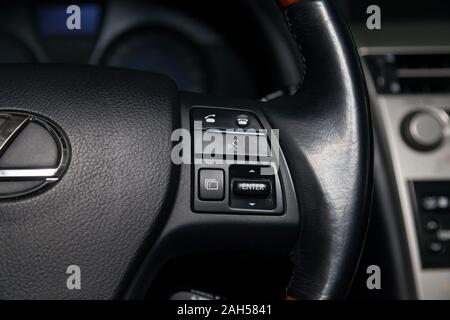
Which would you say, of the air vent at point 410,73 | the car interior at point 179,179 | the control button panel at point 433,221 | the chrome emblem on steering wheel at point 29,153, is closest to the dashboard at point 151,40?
the air vent at point 410,73

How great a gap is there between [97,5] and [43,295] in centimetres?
110

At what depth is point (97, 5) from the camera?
1.62m

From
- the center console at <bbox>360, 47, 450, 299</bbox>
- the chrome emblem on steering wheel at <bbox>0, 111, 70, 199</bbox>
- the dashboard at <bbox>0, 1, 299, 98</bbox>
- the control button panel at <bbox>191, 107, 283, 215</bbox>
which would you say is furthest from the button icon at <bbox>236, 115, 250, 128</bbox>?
the dashboard at <bbox>0, 1, 299, 98</bbox>

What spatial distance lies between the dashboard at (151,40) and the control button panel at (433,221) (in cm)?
51

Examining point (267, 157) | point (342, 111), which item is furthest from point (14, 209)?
point (342, 111)

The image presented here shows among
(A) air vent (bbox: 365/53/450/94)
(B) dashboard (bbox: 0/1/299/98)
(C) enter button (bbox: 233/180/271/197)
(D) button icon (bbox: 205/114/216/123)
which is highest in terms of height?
(B) dashboard (bbox: 0/1/299/98)

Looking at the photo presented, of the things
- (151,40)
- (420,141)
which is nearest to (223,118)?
(420,141)

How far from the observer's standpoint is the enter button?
2.46 feet

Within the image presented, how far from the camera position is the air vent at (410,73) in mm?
1239

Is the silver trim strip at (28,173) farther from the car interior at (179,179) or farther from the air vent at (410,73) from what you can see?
the air vent at (410,73)

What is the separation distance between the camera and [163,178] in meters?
0.73

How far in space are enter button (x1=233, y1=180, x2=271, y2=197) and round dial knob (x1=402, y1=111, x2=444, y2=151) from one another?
0.57m

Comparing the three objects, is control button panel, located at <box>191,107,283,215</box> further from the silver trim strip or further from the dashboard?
the dashboard

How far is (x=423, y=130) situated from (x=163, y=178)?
685 millimetres
